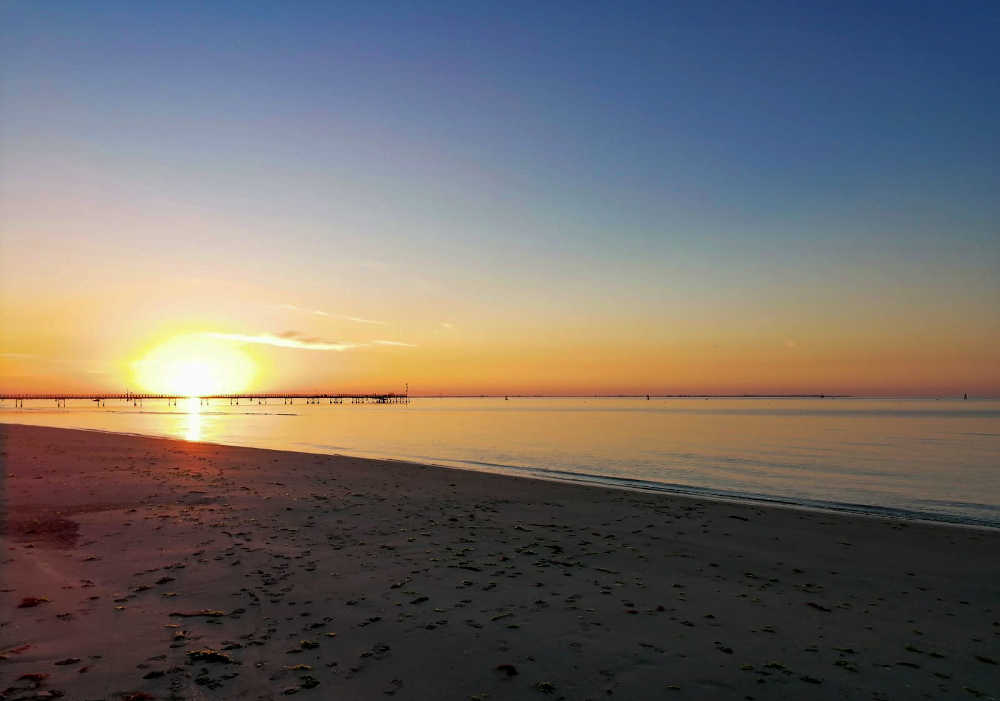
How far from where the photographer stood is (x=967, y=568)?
11297 millimetres

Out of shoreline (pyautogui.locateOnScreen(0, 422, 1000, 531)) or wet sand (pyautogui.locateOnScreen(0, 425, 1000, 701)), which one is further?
shoreline (pyautogui.locateOnScreen(0, 422, 1000, 531))

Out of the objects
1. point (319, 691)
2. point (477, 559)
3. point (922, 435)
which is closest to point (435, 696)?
point (319, 691)

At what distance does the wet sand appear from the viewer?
6070 mm

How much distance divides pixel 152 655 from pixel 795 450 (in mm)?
40924

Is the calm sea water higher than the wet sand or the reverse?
the reverse

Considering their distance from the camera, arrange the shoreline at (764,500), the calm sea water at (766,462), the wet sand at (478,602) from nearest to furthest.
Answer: the wet sand at (478,602)
the shoreline at (764,500)
the calm sea water at (766,462)

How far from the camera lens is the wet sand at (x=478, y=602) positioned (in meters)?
6.07

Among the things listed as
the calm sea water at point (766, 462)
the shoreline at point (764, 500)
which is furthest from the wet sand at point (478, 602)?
the calm sea water at point (766, 462)

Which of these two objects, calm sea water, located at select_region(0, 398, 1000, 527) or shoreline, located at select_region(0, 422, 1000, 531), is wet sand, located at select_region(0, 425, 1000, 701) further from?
calm sea water, located at select_region(0, 398, 1000, 527)

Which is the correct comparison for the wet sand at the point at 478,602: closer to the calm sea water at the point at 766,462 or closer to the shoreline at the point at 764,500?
the shoreline at the point at 764,500

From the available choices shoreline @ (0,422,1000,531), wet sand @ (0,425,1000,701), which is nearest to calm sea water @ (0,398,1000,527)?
shoreline @ (0,422,1000,531)

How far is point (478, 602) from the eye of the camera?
8422mm

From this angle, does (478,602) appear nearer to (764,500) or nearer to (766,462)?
(764,500)

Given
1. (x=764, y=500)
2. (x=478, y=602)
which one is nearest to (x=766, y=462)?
(x=764, y=500)
